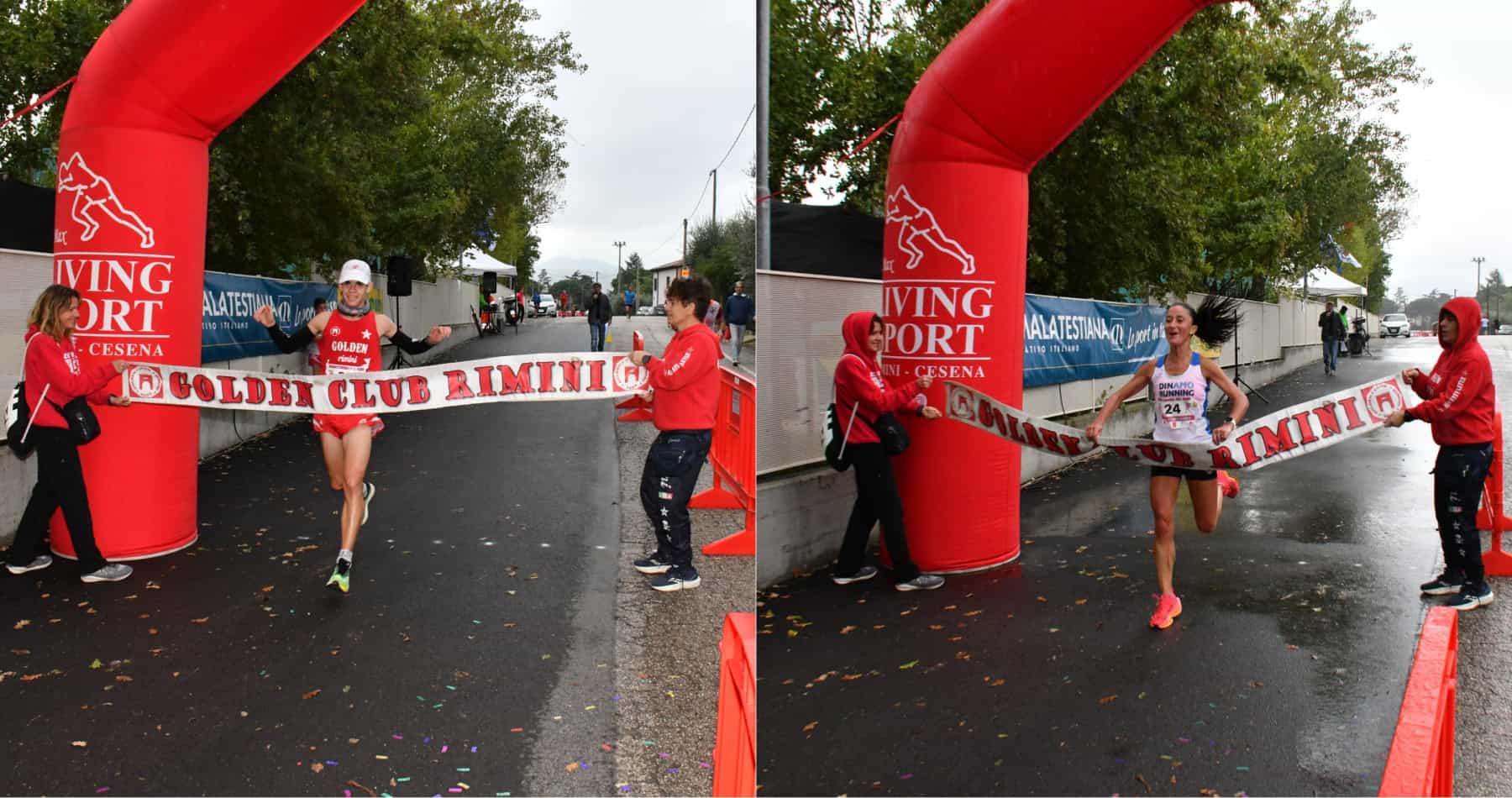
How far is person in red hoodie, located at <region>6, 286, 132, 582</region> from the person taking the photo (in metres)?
5.40

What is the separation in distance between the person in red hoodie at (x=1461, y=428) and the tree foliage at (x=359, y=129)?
32.3 ft

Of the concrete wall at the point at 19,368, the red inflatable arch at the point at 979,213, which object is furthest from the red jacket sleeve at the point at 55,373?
the red inflatable arch at the point at 979,213

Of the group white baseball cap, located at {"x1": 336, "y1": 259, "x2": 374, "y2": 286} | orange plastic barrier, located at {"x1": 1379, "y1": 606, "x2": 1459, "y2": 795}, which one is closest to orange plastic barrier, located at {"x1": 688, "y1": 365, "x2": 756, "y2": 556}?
white baseball cap, located at {"x1": 336, "y1": 259, "x2": 374, "y2": 286}

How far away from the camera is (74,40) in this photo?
9531mm

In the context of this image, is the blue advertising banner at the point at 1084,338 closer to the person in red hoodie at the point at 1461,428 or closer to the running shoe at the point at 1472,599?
the person in red hoodie at the point at 1461,428

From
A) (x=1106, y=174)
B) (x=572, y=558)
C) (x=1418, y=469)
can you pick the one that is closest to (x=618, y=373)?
(x=572, y=558)

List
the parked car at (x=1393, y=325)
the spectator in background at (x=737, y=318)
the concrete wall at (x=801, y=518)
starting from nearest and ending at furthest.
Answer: the concrete wall at (x=801, y=518)
the spectator in background at (x=737, y=318)
the parked car at (x=1393, y=325)

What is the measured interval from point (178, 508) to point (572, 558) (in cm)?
225

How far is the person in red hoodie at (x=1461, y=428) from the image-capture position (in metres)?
5.34

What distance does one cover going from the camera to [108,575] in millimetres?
5551

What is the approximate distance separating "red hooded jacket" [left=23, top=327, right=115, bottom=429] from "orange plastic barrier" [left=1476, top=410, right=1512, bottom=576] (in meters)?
7.23

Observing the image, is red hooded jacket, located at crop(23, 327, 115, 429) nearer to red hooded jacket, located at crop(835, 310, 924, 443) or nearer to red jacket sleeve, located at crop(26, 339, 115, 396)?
red jacket sleeve, located at crop(26, 339, 115, 396)

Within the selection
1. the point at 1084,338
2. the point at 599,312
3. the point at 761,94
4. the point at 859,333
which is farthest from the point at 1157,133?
the point at 599,312

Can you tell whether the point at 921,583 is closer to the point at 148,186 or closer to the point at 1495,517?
the point at 1495,517
